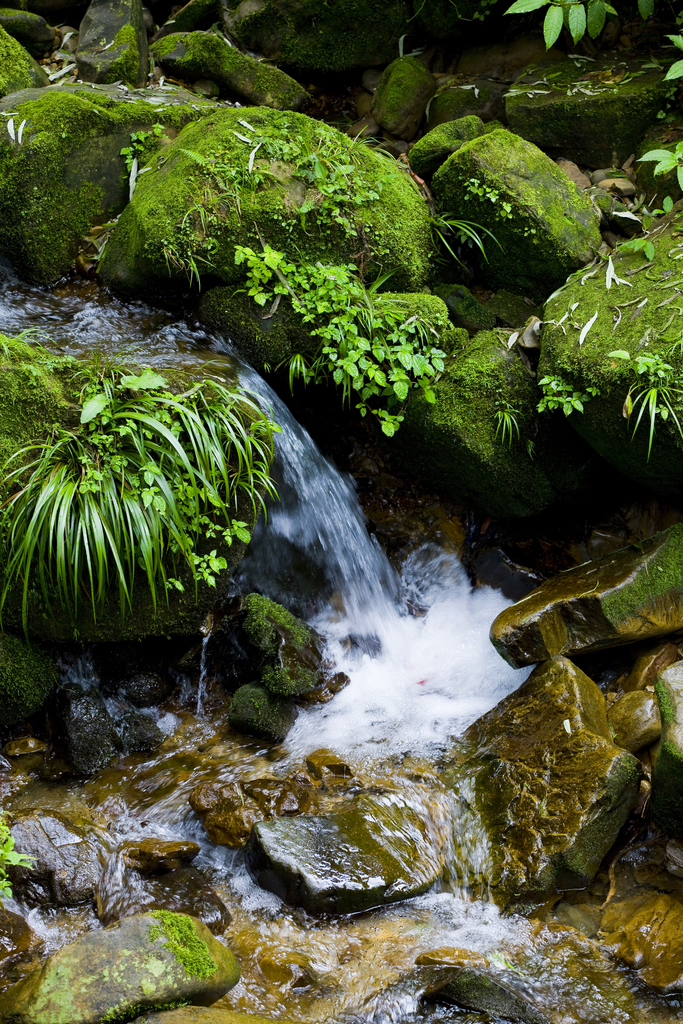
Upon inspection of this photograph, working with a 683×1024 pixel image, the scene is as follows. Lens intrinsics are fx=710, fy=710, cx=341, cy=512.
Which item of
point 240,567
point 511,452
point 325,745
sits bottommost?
point 325,745

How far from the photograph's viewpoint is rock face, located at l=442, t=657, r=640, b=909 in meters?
3.12

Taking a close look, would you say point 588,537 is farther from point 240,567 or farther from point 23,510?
point 23,510

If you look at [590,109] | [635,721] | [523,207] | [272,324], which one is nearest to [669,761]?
[635,721]

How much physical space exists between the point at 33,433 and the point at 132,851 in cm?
209

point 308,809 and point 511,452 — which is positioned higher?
point 511,452

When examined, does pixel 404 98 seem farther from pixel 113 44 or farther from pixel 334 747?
pixel 334 747

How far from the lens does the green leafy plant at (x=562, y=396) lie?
4047 millimetres

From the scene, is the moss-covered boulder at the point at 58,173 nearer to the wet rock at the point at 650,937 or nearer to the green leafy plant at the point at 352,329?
the green leafy plant at the point at 352,329

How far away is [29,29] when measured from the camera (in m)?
6.46

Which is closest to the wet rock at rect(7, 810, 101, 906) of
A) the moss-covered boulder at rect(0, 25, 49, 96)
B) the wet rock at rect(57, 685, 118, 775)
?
the wet rock at rect(57, 685, 118, 775)

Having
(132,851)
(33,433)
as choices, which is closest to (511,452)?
(33,433)

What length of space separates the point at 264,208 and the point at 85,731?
3.32 m

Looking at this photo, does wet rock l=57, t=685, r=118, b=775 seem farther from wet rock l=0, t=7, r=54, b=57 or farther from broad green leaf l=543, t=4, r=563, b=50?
wet rock l=0, t=7, r=54, b=57

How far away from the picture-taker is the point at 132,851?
3305mm
